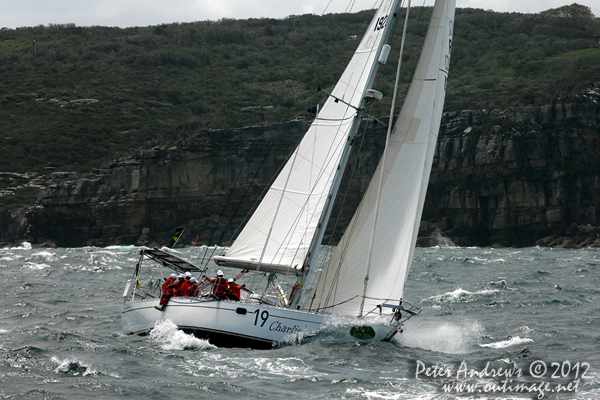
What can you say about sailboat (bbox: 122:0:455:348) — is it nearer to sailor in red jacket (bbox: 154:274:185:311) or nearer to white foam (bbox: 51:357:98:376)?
sailor in red jacket (bbox: 154:274:185:311)

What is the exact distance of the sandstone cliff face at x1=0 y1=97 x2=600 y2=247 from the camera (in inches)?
2926

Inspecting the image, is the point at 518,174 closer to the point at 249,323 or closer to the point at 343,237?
the point at 343,237

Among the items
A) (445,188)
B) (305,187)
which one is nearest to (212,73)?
(445,188)

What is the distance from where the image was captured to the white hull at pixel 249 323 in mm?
14609

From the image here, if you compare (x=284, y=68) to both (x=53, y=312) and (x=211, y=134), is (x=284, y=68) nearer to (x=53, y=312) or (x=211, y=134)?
(x=211, y=134)

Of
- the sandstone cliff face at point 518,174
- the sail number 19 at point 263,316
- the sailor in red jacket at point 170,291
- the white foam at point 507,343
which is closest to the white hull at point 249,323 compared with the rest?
the sail number 19 at point 263,316

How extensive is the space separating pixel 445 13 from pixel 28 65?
113m

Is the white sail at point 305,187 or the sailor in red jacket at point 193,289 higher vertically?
the white sail at point 305,187

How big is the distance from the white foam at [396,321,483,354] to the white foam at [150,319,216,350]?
436cm

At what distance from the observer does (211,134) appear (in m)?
79.9

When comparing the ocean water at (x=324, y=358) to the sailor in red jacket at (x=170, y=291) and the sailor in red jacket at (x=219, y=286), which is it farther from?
the sailor in red jacket at (x=219, y=286)

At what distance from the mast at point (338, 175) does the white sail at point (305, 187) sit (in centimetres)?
5

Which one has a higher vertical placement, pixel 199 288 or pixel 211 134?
pixel 211 134

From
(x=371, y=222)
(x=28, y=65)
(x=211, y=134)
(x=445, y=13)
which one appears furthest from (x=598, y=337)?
(x=28, y=65)
